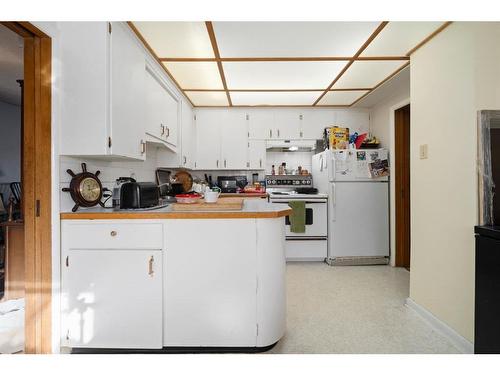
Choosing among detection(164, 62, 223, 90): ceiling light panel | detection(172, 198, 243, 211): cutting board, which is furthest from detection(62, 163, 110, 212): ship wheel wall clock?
detection(164, 62, 223, 90): ceiling light panel

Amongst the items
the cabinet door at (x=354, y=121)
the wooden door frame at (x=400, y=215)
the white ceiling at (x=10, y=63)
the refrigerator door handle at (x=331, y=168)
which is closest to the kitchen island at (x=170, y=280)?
the white ceiling at (x=10, y=63)

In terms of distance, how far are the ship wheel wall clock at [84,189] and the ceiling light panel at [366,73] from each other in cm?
236

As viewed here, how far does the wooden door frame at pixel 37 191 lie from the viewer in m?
1.61

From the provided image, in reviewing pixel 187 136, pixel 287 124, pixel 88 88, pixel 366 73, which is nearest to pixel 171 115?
pixel 187 136

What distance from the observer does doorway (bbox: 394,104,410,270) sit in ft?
11.1

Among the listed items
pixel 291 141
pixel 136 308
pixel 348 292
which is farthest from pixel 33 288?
pixel 291 141

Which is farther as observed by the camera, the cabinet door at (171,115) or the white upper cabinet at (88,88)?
the cabinet door at (171,115)

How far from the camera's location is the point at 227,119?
160 inches

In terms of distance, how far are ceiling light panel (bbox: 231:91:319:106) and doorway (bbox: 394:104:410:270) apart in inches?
42.0

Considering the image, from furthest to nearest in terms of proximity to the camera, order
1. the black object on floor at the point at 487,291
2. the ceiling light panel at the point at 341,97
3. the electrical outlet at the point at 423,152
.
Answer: the ceiling light panel at the point at 341,97, the electrical outlet at the point at 423,152, the black object on floor at the point at 487,291

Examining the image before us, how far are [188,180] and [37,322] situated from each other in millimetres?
2548

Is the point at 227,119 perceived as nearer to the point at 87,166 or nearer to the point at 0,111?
the point at 87,166

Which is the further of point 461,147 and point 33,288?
point 461,147

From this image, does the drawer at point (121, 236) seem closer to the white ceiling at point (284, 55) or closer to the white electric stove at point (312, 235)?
the white ceiling at point (284, 55)
